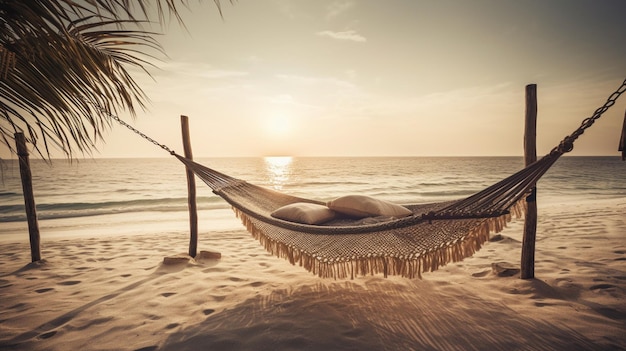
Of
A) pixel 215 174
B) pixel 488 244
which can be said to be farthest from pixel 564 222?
pixel 215 174

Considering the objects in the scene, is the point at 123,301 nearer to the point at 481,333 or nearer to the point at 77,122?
the point at 77,122

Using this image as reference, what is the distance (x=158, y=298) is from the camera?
1.85 meters

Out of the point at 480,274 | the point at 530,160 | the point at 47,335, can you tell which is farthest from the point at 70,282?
the point at 530,160

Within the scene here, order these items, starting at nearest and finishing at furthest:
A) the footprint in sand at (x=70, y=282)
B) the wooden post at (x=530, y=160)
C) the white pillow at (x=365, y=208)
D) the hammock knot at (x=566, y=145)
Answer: the hammock knot at (x=566, y=145), the wooden post at (x=530, y=160), the footprint in sand at (x=70, y=282), the white pillow at (x=365, y=208)

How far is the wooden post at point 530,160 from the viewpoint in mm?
1935

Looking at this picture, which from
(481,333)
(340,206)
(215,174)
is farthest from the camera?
(215,174)

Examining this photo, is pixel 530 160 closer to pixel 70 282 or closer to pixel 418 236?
pixel 418 236

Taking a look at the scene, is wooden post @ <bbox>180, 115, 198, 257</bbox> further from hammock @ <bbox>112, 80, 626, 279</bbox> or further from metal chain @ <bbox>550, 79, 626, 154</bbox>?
metal chain @ <bbox>550, 79, 626, 154</bbox>

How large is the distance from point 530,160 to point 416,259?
1.22 meters

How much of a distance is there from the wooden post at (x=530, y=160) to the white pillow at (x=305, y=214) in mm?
1405

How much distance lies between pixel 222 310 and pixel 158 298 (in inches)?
19.9

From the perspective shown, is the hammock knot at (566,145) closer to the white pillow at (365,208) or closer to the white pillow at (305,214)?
the white pillow at (365,208)

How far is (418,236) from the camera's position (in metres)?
1.59

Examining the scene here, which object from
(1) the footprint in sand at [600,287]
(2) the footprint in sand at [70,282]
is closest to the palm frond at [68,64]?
(2) the footprint in sand at [70,282]
